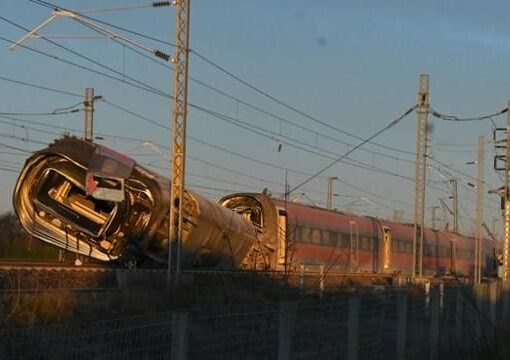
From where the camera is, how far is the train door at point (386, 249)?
43469 mm

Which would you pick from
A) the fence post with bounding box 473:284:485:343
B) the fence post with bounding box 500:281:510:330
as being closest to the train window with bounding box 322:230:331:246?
the fence post with bounding box 500:281:510:330

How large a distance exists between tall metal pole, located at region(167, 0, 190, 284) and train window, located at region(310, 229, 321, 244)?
14.9 meters

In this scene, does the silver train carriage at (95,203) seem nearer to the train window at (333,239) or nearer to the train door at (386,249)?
the train window at (333,239)

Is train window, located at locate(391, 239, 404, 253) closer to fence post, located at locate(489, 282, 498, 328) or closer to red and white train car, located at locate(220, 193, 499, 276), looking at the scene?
red and white train car, located at locate(220, 193, 499, 276)

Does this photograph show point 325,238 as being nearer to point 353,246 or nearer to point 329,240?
point 329,240

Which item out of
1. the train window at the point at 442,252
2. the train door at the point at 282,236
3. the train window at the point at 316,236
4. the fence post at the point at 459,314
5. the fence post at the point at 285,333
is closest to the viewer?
the fence post at the point at 285,333

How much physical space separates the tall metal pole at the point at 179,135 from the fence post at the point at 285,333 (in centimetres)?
1133

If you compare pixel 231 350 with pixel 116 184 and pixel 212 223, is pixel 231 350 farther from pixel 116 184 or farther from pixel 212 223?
pixel 212 223

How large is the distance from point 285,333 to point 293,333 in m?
0.43

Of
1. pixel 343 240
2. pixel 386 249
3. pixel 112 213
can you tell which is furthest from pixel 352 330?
pixel 386 249

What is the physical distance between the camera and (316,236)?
35.4 metres

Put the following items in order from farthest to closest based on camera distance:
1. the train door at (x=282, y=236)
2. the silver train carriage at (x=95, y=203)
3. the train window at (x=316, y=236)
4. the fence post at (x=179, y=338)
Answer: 1. the train window at (x=316, y=236)
2. the train door at (x=282, y=236)
3. the silver train carriage at (x=95, y=203)
4. the fence post at (x=179, y=338)

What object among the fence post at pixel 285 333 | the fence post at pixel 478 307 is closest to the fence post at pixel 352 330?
the fence post at pixel 285 333

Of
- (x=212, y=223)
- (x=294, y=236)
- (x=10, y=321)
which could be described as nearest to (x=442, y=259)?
(x=294, y=236)
